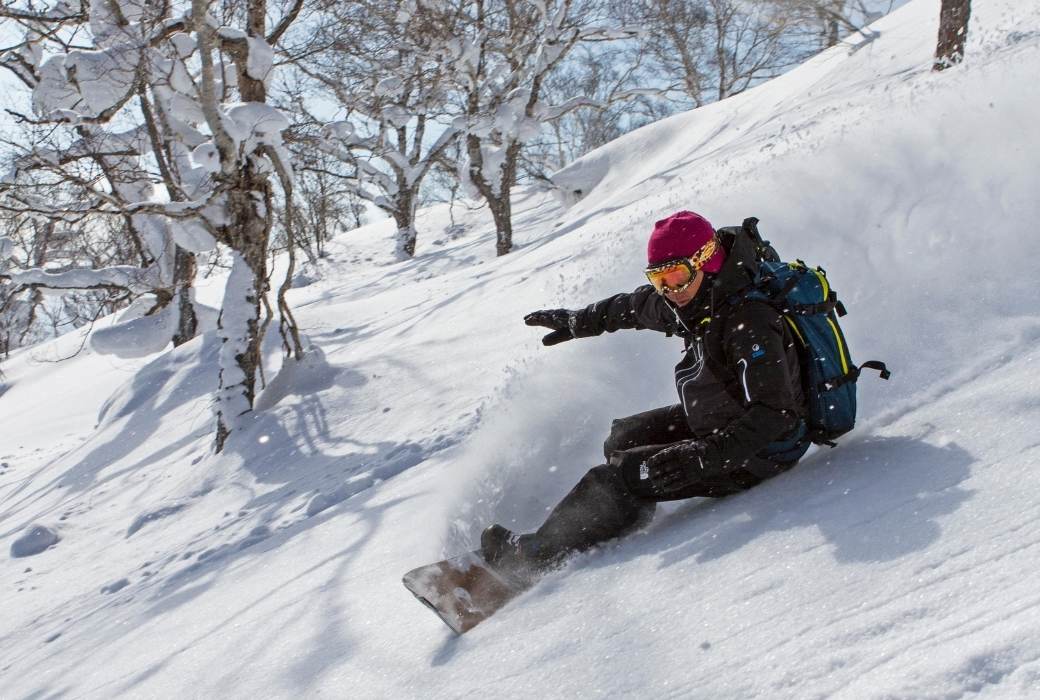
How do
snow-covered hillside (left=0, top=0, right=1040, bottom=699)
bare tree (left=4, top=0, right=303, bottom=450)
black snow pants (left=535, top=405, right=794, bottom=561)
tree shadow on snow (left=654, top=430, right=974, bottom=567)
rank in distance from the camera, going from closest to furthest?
1. snow-covered hillside (left=0, top=0, right=1040, bottom=699)
2. tree shadow on snow (left=654, top=430, right=974, bottom=567)
3. black snow pants (left=535, top=405, right=794, bottom=561)
4. bare tree (left=4, top=0, right=303, bottom=450)

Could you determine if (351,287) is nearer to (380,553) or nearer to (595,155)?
(595,155)

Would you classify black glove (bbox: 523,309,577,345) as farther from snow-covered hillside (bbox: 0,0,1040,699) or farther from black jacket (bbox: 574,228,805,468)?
black jacket (bbox: 574,228,805,468)

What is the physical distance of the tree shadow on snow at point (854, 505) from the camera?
224cm

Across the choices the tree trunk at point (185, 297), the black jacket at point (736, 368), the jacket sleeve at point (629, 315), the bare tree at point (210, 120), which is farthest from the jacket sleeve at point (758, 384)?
the tree trunk at point (185, 297)

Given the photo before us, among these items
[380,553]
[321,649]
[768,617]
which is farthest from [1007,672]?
[380,553]

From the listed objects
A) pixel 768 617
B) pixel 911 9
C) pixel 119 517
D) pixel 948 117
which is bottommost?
pixel 119 517

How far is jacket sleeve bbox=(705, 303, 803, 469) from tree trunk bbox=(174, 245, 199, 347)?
10.0m

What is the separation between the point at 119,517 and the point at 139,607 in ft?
7.63

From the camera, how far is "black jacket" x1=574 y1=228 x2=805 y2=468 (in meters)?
2.62

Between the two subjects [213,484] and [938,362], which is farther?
[213,484]

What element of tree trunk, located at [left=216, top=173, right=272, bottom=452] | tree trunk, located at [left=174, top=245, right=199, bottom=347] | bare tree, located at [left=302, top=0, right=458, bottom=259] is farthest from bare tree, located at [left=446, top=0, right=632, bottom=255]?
tree trunk, located at [left=216, top=173, right=272, bottom=452]

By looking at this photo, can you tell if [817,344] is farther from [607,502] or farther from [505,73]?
[505,73]

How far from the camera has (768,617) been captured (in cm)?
206

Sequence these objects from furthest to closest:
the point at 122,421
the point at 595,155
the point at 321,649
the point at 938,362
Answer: the point at 595,155 → the point at 122,421 → the point at 938,362 → the point at 321,649
